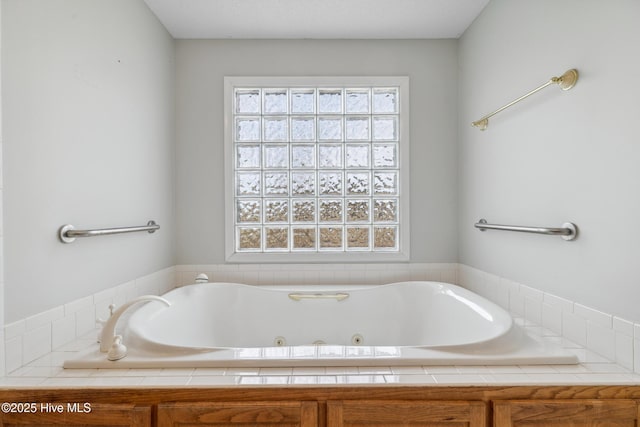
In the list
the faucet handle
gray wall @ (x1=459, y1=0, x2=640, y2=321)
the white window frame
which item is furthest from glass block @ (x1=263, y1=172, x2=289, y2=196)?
the faucet handle

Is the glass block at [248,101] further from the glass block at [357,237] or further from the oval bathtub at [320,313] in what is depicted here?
the oval bathtub at [320,313]

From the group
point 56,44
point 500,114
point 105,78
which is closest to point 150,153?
point 105,78

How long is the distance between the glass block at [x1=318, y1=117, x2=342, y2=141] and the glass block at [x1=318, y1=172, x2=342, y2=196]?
249 mm

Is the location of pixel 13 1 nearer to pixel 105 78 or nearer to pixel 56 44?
pixel 56 44

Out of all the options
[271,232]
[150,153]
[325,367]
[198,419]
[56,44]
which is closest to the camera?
[198,419]

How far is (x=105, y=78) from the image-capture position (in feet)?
5.48

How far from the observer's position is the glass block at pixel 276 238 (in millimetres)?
2463

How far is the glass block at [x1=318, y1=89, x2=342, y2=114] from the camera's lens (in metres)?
2.45

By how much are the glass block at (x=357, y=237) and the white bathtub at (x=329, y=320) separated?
1.16 ft

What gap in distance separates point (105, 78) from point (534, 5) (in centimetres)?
202

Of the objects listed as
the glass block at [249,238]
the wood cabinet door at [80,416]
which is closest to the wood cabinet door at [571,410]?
the wood cabinet door at [80,416]

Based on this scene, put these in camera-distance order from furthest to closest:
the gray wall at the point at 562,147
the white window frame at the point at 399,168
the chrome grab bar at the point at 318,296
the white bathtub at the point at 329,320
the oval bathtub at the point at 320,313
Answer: the white window frame at the point at 399,168, the chrome grab bar at the point at 318,296, the oval bathtub at the point at 320,313, the white bathtub at the point at 329,320, the gray wall at the point at 562,147

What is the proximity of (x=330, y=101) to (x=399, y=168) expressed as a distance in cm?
Answer: 67

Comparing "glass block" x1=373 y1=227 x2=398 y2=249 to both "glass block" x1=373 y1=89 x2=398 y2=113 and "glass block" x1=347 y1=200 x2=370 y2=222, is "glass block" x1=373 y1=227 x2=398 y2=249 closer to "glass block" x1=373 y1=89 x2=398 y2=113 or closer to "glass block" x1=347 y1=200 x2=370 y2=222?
"glass block" x1=347 y1=200 x2=370 y2=222
